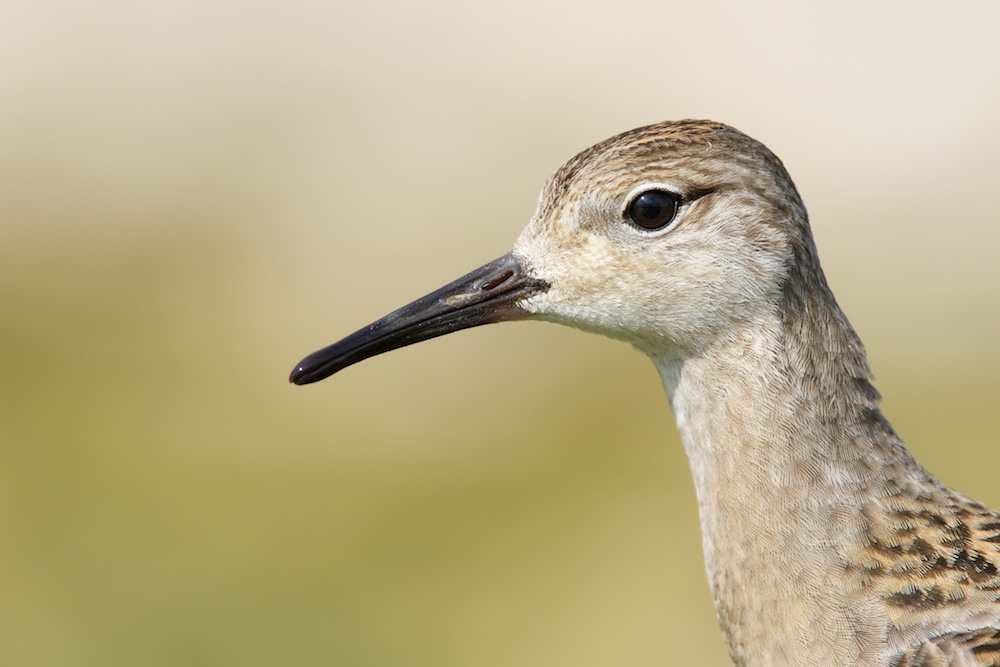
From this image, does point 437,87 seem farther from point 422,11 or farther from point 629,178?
point 629,178

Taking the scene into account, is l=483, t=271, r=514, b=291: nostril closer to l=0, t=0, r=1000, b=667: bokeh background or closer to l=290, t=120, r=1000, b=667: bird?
l=290, t=120, r=1000, b=667: bird

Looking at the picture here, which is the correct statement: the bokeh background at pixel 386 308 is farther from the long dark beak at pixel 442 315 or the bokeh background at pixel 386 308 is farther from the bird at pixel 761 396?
the bird at pixel 761 396

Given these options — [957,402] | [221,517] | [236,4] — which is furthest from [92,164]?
[957,402]

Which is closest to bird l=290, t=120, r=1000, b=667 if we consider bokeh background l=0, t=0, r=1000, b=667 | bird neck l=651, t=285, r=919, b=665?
bird neck l=651, t=285, r=919, b=665

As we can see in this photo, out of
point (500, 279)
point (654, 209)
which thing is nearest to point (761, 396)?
point (654, 209)

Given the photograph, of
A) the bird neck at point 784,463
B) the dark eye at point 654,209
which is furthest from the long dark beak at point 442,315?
the bird neck at point 784,463

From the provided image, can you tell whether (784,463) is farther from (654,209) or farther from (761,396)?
(654,209)

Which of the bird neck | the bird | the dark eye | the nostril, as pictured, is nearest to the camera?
the bird

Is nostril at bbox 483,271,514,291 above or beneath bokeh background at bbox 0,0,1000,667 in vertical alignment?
beneath
